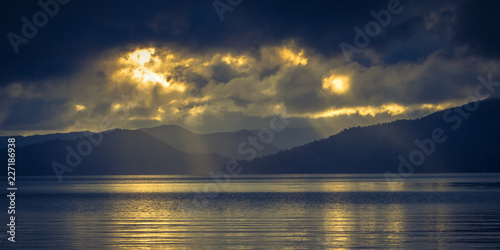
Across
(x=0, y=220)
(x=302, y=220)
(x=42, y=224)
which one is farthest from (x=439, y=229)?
(x=0, y=220)

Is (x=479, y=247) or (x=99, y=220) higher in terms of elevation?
(x=99, y=220)

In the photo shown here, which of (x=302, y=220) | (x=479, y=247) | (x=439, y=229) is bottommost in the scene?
(x=479, y=247)

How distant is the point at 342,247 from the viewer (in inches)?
1494

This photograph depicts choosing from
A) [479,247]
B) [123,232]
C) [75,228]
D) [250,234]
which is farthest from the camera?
[75,228]

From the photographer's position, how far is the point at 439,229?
47.8 metres

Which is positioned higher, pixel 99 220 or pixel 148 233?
pixel 99 220

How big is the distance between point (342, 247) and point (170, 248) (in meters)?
11.2

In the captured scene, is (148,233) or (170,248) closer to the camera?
(170,248)

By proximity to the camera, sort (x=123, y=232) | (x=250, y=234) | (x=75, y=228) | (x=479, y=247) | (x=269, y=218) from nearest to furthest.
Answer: (x=479, y=247) → (x=250, y=234) → (x=123, y=232) → (x=75, y=228) → (x=269, y=218)

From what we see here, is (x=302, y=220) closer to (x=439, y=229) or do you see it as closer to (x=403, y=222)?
(x=403, y=222)

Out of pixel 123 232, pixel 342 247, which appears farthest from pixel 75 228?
pixel 342 247

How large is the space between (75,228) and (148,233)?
8827 millimetres

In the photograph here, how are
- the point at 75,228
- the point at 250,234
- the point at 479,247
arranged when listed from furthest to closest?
the point at 75,228 → the point at 250,234 → the point at 479,247

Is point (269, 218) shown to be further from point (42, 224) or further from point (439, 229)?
point (42, 224)
